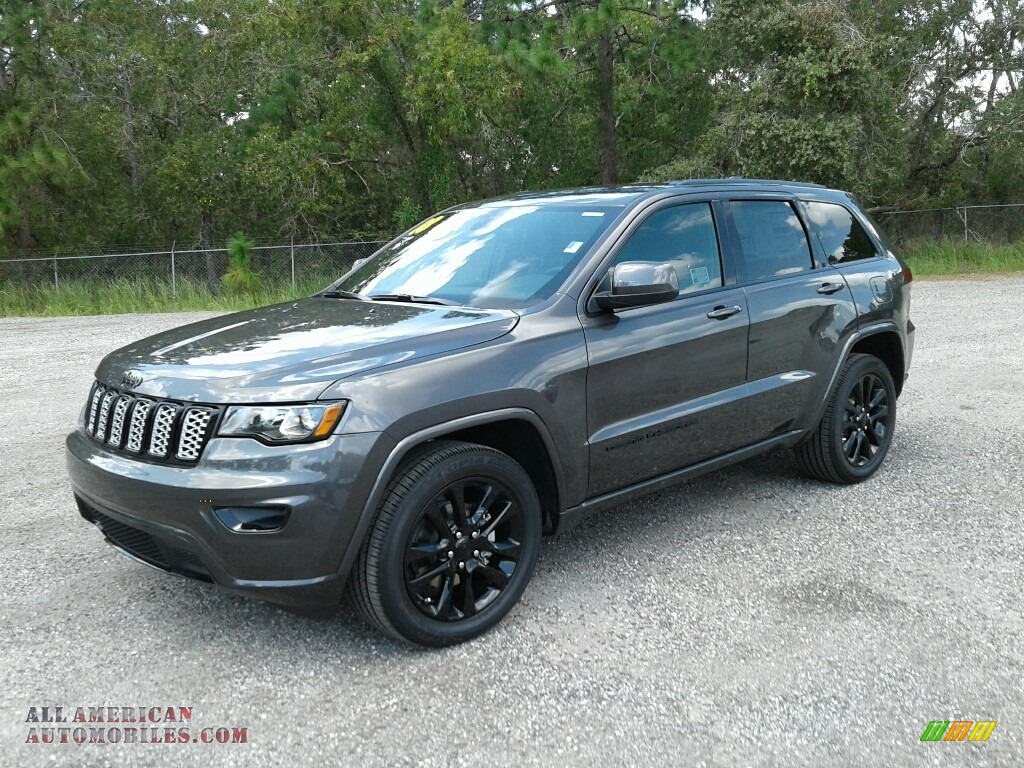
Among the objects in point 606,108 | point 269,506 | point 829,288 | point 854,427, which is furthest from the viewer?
point 606,108

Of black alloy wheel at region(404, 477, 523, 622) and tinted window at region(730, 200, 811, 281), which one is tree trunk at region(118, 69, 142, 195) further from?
black alloy wheel at region(404, 477, 523, 622)

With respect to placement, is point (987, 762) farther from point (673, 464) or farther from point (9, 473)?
point (9, 473)

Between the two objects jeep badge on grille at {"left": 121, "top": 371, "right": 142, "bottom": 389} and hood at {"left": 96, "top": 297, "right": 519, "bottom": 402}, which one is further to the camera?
jeep badge on grille at {"left": 121, "top": 371, "right": 142, "bottom": 389}

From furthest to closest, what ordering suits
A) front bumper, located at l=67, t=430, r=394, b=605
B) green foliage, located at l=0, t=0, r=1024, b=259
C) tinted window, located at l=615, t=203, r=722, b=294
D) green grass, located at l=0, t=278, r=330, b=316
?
1. green foliage, located at l=0, t=0, r=1024, b=259
2. green grass, located at l=0, t=278, r=330, b=316
3. tinted window, located at l=615, t=203, r=722, b=294
4. front bumper, located at l=67, t=430, r=394, b=605

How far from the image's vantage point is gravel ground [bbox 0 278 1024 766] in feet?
9.80

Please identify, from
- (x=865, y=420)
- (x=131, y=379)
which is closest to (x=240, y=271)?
(x=865, y=420)

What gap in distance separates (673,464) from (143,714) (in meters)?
2.49

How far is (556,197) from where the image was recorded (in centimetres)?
482

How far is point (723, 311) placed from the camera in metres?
4.58

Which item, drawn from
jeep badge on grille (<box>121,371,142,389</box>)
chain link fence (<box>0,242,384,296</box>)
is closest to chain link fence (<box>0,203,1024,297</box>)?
chain link fence (<box>0,242,384,296</box>)

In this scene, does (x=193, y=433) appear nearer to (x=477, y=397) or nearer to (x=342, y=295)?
(x=477, y=397)

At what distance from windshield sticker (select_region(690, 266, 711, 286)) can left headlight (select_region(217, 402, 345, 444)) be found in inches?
83.4

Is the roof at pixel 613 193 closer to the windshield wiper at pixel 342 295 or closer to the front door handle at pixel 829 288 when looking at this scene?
the front door handle at pixel 829 288

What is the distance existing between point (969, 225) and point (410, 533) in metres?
23.9
